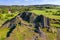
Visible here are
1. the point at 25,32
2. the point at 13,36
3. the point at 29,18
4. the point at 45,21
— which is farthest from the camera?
the point at 29,18

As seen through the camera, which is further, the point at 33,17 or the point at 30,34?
the point at 33,17

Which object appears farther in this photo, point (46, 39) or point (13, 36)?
point (46, 39)

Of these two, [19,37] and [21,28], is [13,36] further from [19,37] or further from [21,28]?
[21,28]

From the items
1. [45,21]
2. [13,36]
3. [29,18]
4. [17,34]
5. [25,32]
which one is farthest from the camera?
[29,18]

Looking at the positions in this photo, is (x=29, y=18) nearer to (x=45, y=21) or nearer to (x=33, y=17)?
(x=33, y=17)

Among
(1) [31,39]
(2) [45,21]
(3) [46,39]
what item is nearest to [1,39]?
(1) [31,39]

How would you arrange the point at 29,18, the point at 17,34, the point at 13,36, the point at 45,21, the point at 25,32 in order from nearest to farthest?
the point at 13,36 → the point at 17,34 → the point at 25,32 → the point at 45,21 → the point at 29,18

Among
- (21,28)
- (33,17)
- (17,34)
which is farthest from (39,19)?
(17,34)

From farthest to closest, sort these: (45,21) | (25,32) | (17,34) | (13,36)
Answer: (45,21) < (25,32) < (17,34) < (13,36)

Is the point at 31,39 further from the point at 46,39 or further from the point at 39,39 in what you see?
the point at 46,39
